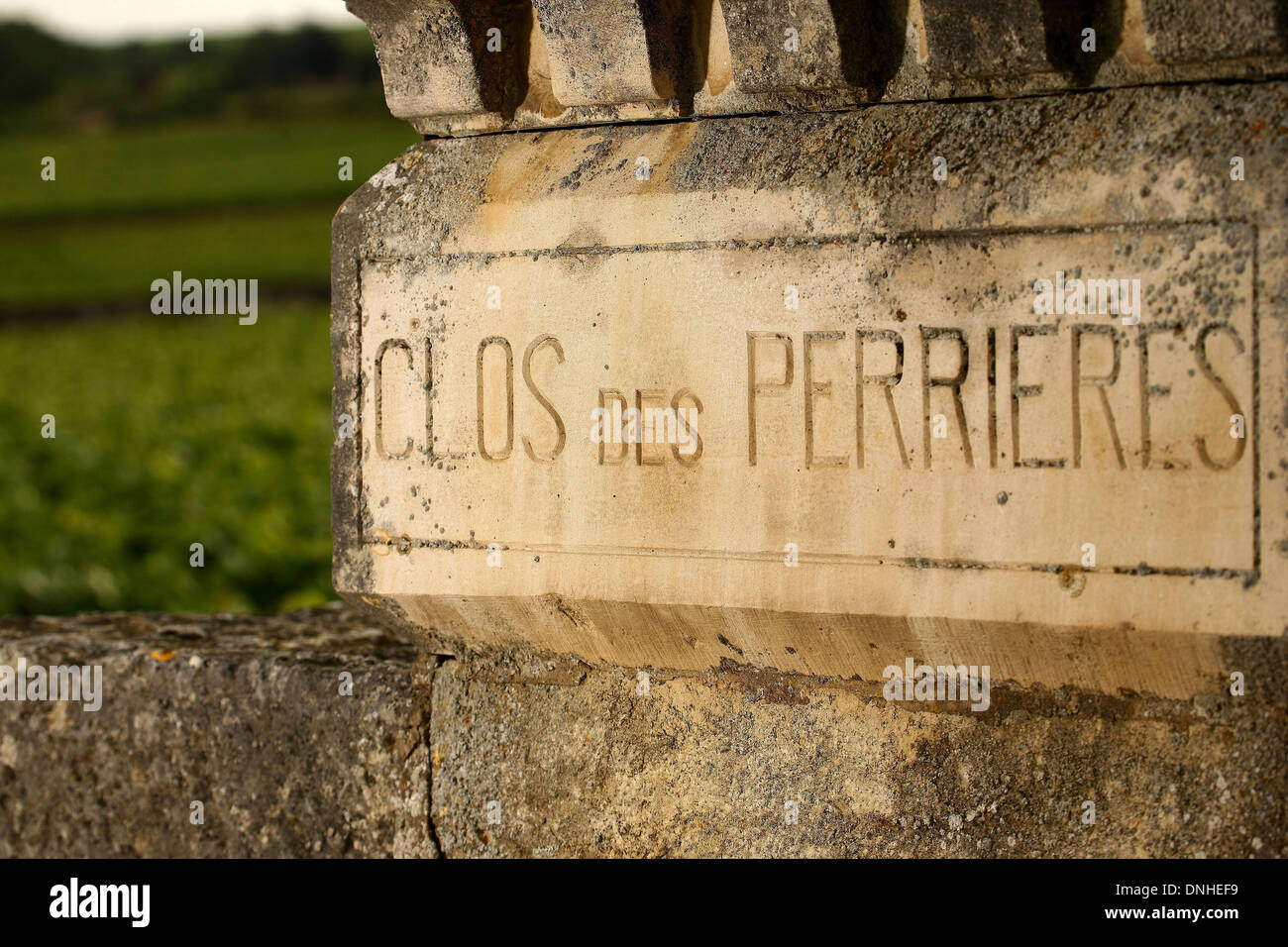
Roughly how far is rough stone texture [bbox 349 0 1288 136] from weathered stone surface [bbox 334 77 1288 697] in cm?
4

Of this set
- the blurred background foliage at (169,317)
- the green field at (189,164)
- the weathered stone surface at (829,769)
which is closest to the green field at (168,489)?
the blurred background foliage at (169,317)

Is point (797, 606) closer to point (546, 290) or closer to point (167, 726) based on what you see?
point (546, 290)

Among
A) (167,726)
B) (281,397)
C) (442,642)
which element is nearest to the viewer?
(442,642)

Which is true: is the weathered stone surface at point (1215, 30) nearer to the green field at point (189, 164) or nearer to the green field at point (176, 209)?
the green field at point (176, 209)

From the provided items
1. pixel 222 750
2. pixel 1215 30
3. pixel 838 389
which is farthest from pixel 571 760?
pixel 1215 30

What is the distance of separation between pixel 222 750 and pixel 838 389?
134 centimetres

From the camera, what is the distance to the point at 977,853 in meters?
2.01

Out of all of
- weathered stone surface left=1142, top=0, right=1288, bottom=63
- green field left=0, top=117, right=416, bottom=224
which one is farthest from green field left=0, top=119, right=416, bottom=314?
weathered stone surface left=1142, top=0, right=1288, bottom=63

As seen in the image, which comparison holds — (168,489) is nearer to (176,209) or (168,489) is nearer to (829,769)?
(829,769)

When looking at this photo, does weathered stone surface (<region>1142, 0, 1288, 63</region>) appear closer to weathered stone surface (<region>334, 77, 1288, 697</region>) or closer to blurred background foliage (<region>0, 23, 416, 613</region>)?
weathered stone surface (<region>334, 77, 1288, 697</region>)

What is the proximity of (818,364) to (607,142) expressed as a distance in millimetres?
515

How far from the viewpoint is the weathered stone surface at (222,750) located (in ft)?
7.84

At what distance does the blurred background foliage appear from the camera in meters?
6.68
